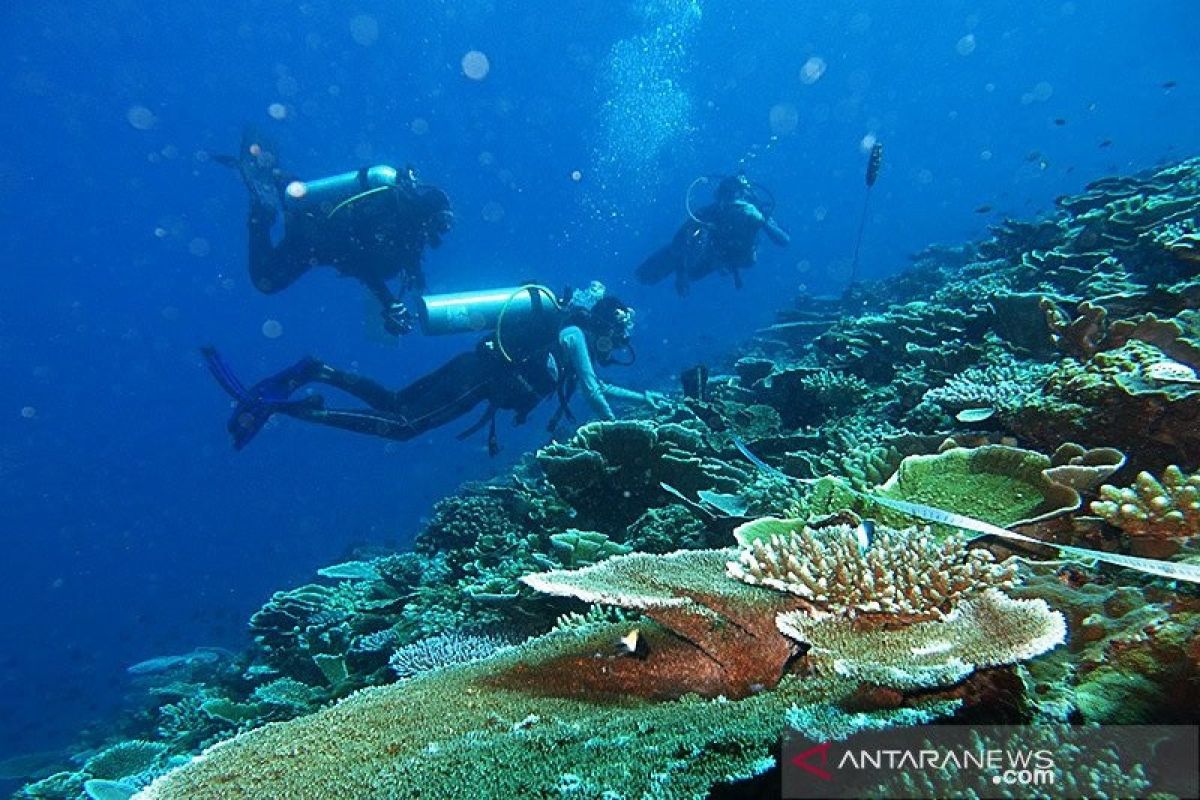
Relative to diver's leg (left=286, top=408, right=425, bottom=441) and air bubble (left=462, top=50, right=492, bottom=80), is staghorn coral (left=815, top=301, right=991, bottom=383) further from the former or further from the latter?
air bubble (left=462, top=50, right=492, bottom=80)

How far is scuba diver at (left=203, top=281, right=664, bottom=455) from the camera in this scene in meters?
10.0

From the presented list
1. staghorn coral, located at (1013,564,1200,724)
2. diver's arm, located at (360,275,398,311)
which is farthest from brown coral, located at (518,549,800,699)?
diver's arm, located at (360,275,398,311)

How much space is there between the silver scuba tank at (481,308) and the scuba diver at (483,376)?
2 centimetres

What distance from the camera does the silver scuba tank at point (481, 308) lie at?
10.2 metres

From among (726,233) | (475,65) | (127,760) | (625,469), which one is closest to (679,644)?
(625,469)

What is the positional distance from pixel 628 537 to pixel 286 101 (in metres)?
121

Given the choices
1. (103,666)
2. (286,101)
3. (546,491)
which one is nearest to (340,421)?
(546,491)

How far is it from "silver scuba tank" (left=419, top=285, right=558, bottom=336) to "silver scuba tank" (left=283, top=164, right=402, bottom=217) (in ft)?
8.83

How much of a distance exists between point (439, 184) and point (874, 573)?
80994 mm

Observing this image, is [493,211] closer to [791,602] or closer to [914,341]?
[914,341]

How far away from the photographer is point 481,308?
10.7m

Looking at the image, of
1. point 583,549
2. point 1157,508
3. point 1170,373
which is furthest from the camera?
point 583,549

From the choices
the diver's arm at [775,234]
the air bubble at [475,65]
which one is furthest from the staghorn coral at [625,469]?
the air bubble at [475,65]

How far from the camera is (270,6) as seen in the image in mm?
71750
